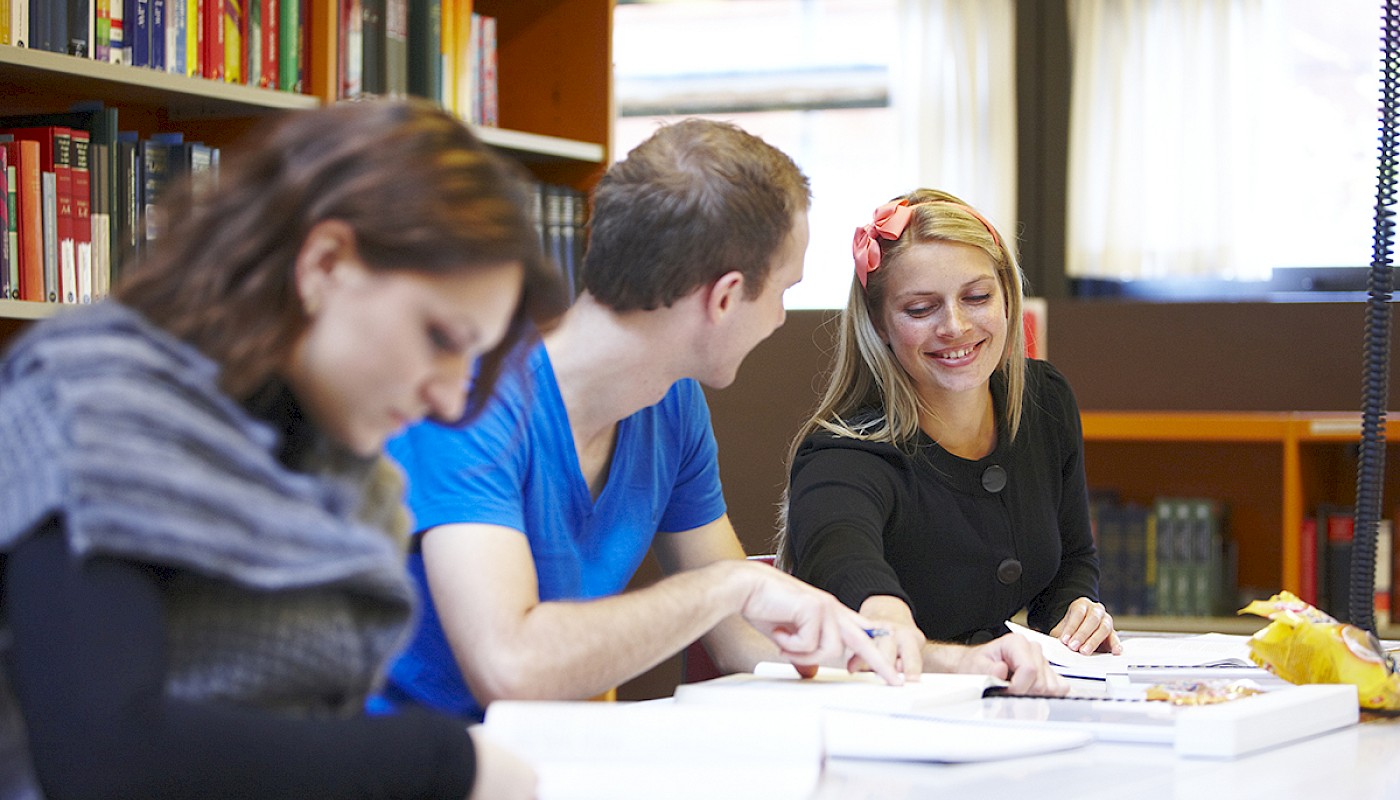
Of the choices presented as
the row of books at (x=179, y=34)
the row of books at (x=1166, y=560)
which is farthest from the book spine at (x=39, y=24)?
the row of books at (x=1166, y=560)

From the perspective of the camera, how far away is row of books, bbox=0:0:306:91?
7.26 feet

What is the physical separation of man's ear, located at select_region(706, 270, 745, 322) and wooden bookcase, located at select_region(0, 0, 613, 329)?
3.12 ft

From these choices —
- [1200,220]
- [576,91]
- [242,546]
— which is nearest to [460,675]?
[242,546]

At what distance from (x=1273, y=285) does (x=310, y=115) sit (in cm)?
391

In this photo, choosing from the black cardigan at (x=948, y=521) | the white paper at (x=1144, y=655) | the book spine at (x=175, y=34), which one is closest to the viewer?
the white paper at (x=1144, y=655)

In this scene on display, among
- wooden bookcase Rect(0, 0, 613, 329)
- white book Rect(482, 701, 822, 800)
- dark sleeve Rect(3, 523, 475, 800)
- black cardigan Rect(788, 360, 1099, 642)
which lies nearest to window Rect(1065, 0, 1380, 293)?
wooden bookcase Rect(0, 0, 613, 329)

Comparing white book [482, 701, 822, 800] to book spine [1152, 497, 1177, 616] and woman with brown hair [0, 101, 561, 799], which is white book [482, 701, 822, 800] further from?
book spine [1152, 497, 1177, 616]

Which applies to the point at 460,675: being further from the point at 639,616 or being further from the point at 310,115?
the point at 310,115

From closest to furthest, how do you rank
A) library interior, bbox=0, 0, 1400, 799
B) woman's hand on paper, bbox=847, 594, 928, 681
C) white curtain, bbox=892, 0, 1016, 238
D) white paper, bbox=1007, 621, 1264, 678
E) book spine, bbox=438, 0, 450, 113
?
1. library interior, bbox=0, 0, 1400, 799
2. woman's hand on paper, bbox=847, 594, 928, 681
3. white paper, bbox=1007, 621, 1264, 678
4. book spine, bbox=438, 0, 450, 113
5. white curtain, bbox=892, 0, 1016, 238

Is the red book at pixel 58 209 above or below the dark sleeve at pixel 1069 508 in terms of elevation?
above

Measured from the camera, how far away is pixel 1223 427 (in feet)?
12.0

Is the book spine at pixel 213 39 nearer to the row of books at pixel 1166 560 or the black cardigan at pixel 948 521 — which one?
the black cardigan at pixel 948 521

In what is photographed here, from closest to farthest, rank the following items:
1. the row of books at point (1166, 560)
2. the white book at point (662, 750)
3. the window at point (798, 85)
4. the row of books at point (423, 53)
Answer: the white book at point (662, 750)
the row of books at point (423, 53)
the row of books at point (1166, 560)
the window at point (798, 85)

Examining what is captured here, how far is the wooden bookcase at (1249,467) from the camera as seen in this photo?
11.7 ft
